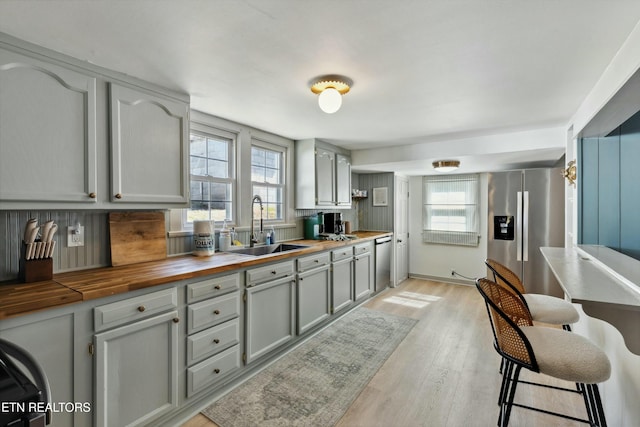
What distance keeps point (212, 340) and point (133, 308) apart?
62cm

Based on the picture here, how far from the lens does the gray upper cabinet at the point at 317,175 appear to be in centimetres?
374

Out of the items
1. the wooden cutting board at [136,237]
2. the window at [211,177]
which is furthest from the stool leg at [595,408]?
the window at [211,177]

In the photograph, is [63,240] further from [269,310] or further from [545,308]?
[545,308]

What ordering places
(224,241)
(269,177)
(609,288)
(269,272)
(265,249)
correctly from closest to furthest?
(609,288), (269,272), (224,241), (265,249), (269,177)

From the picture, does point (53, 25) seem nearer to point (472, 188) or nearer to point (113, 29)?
point (113, 29)

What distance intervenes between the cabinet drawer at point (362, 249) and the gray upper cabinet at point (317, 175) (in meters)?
0.65

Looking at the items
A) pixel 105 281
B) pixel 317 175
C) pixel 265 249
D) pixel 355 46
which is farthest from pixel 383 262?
pixel 105 281

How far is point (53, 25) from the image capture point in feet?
4.66

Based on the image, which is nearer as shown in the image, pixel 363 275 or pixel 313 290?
pixel 313 290

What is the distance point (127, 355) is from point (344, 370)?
1605 mm

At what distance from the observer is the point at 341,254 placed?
11.9 feet

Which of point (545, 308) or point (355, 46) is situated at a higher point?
point (355, 46)

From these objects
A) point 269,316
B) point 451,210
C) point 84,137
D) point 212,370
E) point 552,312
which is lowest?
point 212,370

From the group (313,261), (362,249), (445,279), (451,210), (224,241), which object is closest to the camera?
(224,241)
